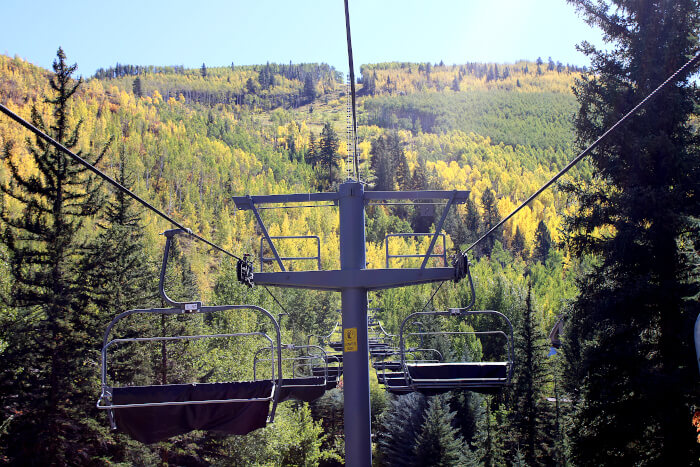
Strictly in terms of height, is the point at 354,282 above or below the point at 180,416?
above

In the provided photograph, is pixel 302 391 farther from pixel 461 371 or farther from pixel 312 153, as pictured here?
pixel 312 153

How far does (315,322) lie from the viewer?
47.5 metres

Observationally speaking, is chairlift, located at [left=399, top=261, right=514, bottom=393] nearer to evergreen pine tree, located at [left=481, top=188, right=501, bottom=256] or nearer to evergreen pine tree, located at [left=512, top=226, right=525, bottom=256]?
evergreen pine tree, located at [left=481, top=188, right=501, bottom=256]

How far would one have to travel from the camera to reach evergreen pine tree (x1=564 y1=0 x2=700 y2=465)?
12.1 m

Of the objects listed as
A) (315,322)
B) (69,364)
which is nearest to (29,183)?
(69,364)

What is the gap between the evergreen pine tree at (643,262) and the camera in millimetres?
12102

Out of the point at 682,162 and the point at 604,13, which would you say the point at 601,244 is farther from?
the point at 604,13

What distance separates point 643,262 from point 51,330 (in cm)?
1706

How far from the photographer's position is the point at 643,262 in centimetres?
1316

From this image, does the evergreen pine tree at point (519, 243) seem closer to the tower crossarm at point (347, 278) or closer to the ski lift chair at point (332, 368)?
the ski lift chair at point (332, 368)

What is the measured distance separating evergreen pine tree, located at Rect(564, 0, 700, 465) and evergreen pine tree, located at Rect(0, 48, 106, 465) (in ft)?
49.1

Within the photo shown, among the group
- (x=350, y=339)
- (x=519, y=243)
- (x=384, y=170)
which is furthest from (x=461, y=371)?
(x=519, y=243)

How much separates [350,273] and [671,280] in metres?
8.64

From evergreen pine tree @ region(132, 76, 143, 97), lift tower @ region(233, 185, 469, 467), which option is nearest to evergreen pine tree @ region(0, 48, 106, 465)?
lift tower @ region(233, 185, 469, 467)
